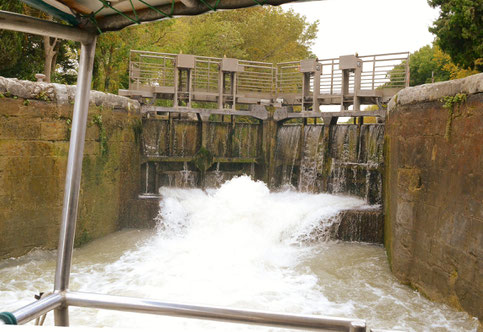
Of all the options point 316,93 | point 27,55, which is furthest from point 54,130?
point 27,55

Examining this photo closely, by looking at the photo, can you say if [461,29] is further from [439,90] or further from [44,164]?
[44,164]

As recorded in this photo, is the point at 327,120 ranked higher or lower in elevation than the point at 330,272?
higher

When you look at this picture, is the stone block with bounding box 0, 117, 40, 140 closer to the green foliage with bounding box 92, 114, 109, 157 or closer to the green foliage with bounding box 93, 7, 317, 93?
the green foliage with bounding box 92, 114, 109, 157

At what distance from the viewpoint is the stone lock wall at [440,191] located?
454 cm

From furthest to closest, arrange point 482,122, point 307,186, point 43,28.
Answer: point 307,186 < point 482,122 < point 43,28

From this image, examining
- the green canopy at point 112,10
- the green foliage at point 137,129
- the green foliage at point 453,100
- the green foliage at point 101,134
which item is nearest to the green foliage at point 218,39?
the green foliage at point 137,129

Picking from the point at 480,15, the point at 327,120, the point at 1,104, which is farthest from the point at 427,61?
the point at 1,104

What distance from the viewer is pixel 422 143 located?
574 cm

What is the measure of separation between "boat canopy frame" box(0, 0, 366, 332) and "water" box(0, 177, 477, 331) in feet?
7.03

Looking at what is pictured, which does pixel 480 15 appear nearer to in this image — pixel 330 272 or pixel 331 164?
pixel 331 164

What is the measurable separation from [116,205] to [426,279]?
6249 millimetres

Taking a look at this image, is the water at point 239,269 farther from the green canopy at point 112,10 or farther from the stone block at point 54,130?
the green canopy at point 112,10

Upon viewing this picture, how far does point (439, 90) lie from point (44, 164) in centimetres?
606

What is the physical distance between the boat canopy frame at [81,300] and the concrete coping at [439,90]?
3.81 m
